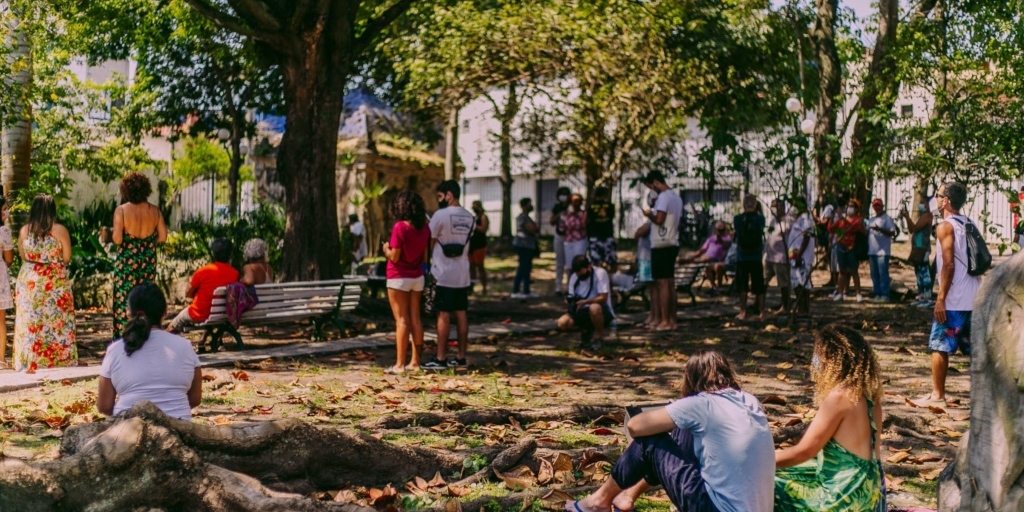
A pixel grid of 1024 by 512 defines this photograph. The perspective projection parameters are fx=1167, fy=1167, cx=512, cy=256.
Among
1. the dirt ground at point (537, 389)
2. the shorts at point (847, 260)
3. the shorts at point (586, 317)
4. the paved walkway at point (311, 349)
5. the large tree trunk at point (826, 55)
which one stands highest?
the large tree trunk at point (826, 55)

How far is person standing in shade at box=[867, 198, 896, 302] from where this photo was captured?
18766mm

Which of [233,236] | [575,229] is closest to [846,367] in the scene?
[575,229]

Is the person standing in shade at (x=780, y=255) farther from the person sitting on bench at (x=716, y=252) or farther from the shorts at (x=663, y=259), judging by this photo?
the person sitting on bench at (x=716, y=252)

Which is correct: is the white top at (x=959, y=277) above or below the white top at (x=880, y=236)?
below

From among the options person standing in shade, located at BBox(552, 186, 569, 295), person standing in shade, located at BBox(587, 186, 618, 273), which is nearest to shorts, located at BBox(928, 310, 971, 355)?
Answer: person standing in shade, located at BBox(587, 186, 618, 273)

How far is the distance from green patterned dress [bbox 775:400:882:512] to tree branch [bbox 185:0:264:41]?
399 inches

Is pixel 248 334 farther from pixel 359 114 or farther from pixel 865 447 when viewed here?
pixel 359 114

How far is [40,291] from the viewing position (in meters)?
10.4

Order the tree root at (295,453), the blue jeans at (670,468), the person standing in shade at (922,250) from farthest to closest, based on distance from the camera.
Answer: the person standing in shade at (922,250)
the tree root at (295,453)
the blue jeans at (670,468)

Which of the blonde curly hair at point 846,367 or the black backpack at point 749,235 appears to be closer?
the blonde curly hair at point 846,367

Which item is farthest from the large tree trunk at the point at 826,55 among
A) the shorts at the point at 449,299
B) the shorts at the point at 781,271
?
the shorts at the point at 449,299

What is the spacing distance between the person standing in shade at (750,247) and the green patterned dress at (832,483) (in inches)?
427

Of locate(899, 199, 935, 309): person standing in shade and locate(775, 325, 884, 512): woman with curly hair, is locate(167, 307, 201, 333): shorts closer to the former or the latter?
locate(775, 325, 884, 512): woman with curly hair

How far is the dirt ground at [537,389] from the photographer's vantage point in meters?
7.57
